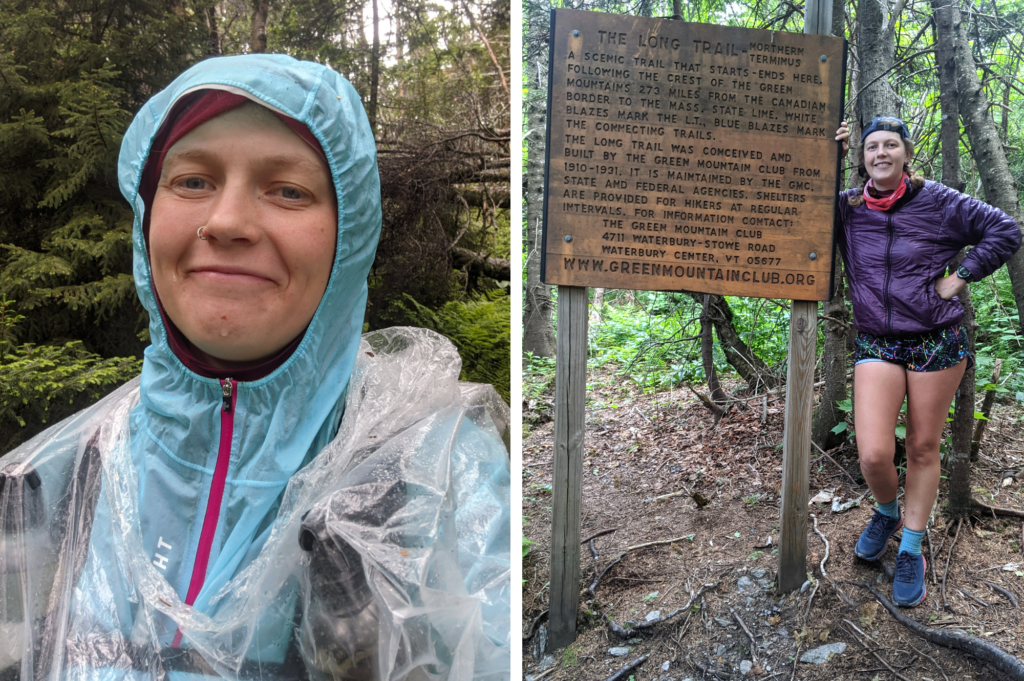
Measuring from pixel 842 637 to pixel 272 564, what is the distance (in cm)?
214

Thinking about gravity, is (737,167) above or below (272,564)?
above

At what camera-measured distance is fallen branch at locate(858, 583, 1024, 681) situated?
231cm

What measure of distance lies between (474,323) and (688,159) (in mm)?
974

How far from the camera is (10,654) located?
6.01 ft

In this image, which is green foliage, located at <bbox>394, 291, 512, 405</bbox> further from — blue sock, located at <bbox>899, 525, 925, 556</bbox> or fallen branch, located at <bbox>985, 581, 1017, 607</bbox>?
fallen branch, located at <bbox>985, 581, 1017, 607</bbox>

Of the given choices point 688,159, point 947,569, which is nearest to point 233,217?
point 688,159

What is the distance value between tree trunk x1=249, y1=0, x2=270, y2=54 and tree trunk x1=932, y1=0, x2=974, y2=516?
2729 millimetres

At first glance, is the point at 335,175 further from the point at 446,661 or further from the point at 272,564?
the point at 446,661

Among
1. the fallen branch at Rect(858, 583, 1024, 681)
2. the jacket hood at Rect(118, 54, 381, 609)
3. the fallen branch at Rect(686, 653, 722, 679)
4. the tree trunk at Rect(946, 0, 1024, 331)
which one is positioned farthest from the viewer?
the tree trunk at Rect(946, 0, 1024, 331)

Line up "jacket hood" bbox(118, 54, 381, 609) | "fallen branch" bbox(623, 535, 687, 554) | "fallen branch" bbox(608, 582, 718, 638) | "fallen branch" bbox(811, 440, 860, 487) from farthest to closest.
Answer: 1. "fallen branch" bbox(811, 440, 860, 487)
2. "fallen branch" bbox(623, 535, 687, 554)
3. "fallen branch" bbox(608, 582, 718, 638)
4. "jacket hood" bbox(118, 54, 381, 609)

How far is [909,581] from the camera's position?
2.46m

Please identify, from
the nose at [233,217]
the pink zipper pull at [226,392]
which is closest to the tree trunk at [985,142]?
the nose at [233,217]

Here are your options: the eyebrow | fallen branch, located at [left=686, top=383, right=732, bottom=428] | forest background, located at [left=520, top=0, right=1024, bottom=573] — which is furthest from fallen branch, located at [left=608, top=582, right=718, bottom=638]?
the eyebrow

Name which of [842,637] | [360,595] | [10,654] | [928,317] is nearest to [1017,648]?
[842,637]
